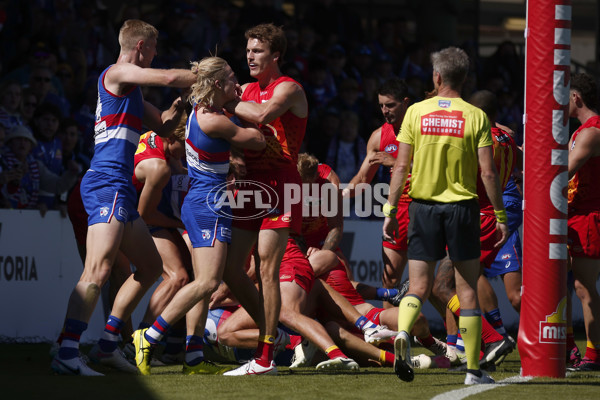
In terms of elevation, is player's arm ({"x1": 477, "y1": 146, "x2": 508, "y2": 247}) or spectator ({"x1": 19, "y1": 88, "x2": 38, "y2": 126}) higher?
spectator ({"x1": 19, "y1": 88, "x2": 38, "y2": 126})

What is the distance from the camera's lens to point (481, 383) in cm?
675

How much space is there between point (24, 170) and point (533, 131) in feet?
18.9

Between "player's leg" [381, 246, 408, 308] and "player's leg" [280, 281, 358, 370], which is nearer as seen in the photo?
"player's leg" [280, 281, 358, 370]

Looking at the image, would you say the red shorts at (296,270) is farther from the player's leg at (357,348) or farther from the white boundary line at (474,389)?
the white boundary line at (474,389)

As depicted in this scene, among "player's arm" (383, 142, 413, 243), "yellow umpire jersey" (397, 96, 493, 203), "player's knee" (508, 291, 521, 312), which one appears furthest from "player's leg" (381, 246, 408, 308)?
"yellow umpire jersey" (397, 96, 493, 203)

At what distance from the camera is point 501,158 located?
8.78m

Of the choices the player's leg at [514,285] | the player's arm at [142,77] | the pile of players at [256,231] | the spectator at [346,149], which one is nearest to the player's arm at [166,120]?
the pile of players at [256,231]

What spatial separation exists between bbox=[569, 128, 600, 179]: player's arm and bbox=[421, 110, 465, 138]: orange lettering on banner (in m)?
1.73

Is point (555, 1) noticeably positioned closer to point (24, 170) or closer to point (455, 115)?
point (455, 115)

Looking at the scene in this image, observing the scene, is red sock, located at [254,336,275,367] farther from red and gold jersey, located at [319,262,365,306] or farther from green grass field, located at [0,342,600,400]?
red and gold jersey, located at [319,262,365,306]

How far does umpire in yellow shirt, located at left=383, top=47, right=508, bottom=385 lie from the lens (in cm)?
684

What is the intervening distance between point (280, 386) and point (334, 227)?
308 centimetres

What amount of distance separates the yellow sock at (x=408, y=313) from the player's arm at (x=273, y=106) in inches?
64.1

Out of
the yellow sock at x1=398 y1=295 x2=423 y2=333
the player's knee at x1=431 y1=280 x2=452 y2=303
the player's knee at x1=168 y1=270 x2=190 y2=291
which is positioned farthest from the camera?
the player's knee at x1=431 y1=280 x2=452 y2=303
